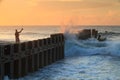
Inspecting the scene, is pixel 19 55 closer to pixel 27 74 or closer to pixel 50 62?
pixel 27 74

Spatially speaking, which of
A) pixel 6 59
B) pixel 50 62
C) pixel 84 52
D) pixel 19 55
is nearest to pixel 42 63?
pixel 50 62

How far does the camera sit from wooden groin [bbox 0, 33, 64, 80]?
18516 millimetres

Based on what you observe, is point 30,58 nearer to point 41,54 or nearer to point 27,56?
point 27,56

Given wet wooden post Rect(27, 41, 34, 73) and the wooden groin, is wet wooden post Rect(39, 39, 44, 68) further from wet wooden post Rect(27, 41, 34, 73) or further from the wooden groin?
wet wooden post Rect(27, 41, 34, 73)

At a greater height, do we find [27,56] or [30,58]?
[27,56]

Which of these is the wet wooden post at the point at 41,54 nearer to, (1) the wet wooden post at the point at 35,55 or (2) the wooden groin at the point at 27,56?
(2) the wooden groin at the point at 27,56

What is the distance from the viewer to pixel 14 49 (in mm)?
19469

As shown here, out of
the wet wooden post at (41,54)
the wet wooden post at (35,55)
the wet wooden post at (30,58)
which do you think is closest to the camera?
the wet wooden post at (30,58)

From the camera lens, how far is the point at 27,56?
2112 centimetres

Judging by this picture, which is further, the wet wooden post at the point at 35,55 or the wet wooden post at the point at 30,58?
the wet wooden post at the point at 35,55

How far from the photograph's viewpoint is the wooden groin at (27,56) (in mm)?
18516

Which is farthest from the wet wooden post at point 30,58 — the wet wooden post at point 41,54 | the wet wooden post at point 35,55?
the wet wooden post at point 41,54

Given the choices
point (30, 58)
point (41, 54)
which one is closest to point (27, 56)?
point (30, 58)

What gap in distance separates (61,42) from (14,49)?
396 inches
